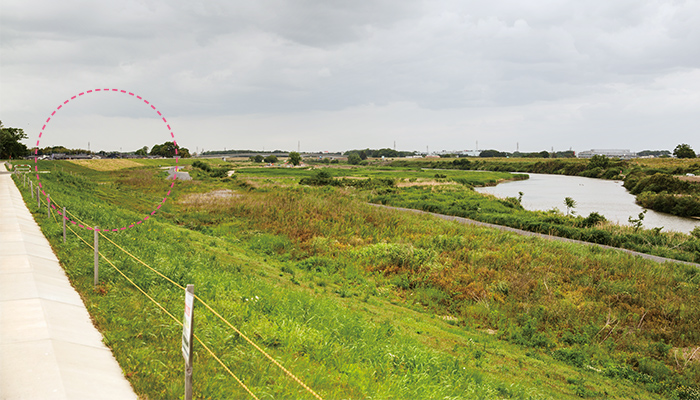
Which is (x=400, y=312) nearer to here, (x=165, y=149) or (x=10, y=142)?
(x=165, y=149)

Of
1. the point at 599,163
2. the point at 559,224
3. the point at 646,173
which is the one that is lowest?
the point at 559,224

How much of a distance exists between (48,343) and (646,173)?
114156 millimetres

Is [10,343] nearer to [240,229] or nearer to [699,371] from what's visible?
[699,371]

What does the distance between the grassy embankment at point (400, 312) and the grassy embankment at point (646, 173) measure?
4033 centimetres

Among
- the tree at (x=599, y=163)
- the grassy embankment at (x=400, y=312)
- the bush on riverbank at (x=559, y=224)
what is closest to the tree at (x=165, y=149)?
the grassy embankment at (x=400, y=312)

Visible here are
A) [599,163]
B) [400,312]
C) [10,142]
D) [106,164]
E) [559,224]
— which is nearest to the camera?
[400,312]

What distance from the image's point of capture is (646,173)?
3644 inches

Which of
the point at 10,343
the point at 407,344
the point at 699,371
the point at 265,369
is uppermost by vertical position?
the point at 10,343

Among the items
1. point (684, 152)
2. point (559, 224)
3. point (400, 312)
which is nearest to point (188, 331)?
point (400, 312)

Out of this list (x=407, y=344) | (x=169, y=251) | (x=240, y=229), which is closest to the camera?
(x=407, y=344)

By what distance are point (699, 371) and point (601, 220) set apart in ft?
93.1

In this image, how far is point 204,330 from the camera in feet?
23.7

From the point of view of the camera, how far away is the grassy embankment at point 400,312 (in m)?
6.92

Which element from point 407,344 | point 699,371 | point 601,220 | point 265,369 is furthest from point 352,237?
point 601,220
